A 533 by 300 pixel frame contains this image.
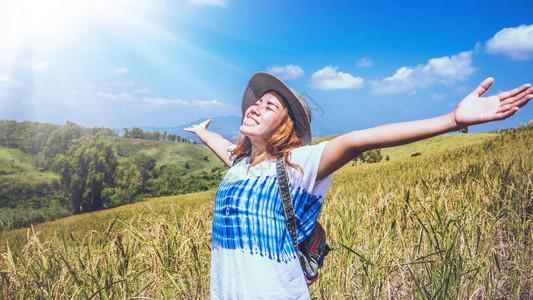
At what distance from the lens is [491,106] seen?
1060mm

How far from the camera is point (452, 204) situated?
10.6 feet

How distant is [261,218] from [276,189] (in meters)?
0.15

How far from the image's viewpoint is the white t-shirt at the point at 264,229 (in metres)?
1.30

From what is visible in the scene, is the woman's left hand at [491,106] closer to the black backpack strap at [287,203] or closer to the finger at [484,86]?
the finger at [484,86]

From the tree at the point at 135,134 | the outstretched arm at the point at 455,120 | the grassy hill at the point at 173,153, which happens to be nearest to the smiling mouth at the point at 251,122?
the outstretched arm at the point at 455,120

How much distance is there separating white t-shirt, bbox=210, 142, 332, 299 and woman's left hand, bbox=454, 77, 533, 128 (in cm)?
A: 59

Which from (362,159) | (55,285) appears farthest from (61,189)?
(55,285)

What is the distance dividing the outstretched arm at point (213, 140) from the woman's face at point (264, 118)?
1.94 feet

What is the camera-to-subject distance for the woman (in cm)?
112

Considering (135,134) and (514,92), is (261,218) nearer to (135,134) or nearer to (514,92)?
(514,92)

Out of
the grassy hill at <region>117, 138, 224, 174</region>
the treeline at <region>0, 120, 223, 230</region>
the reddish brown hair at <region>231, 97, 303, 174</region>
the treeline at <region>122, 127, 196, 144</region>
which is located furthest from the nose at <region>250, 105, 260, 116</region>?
the treeline at <region>122, 127, 196, 144</region>

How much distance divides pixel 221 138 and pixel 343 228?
1438mm

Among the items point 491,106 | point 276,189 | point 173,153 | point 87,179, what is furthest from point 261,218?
point 173,153

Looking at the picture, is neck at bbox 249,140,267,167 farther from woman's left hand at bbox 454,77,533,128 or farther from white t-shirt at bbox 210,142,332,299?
woman's left hand at bbox 454,77,533,128
